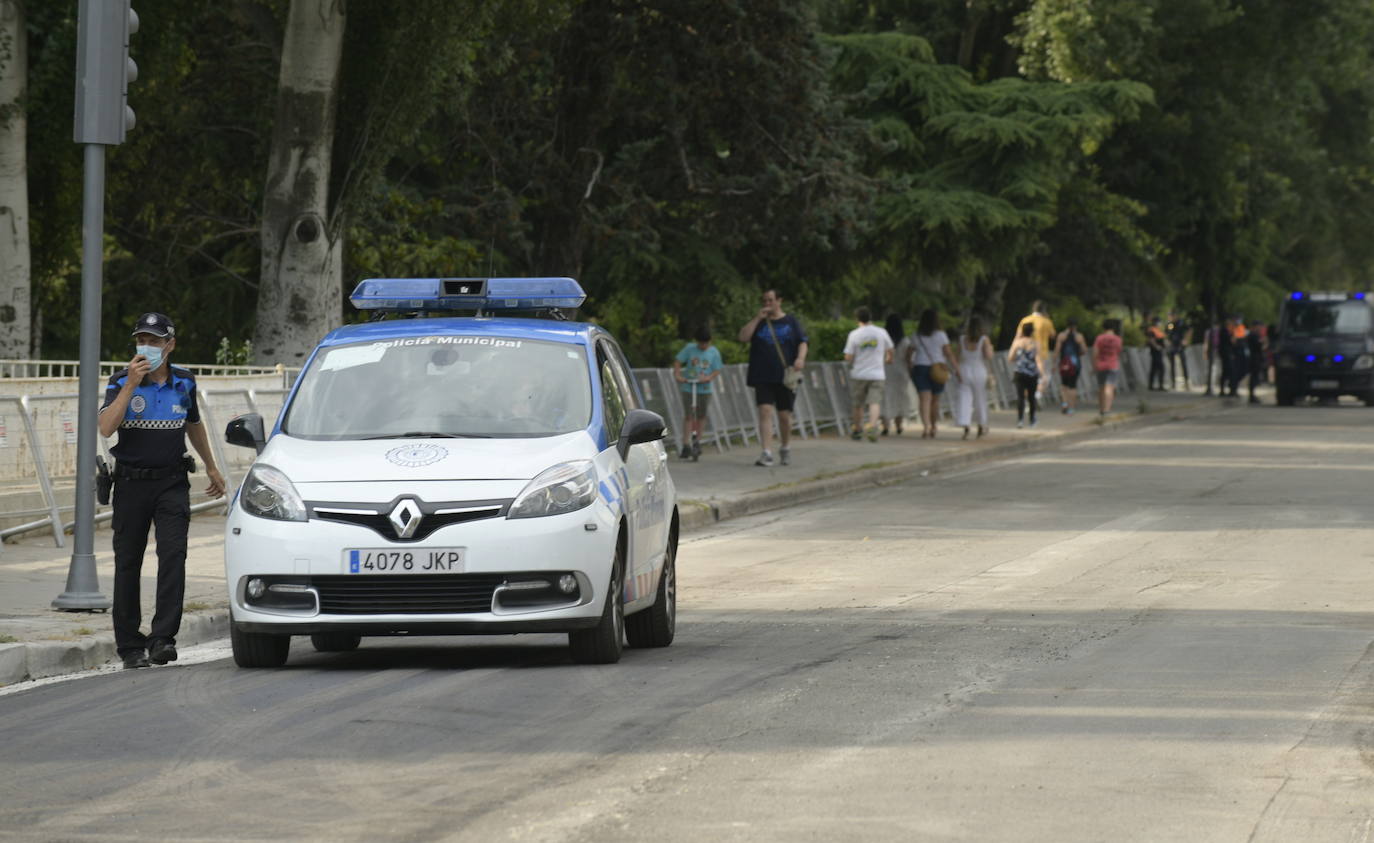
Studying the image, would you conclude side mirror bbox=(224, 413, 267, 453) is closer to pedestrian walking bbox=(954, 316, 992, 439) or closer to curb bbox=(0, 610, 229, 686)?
curb bbox=(0, 610, 229, 686)

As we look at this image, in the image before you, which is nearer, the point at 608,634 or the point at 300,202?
the point at 608,634

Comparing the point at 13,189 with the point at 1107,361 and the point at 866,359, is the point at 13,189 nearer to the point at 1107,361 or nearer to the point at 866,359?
the point at 866,359

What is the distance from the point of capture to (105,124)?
41.2 ft

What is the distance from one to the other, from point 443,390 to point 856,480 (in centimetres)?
1453

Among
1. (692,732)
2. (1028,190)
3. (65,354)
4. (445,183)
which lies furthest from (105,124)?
(1028,190)

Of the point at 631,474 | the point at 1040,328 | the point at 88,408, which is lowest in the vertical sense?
the point at 631,474

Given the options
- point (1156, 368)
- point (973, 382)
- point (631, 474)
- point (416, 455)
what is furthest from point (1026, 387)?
point (416, 455)

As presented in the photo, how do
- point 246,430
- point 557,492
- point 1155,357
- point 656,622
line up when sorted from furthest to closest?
point 1155,357, point 656,622, point 246,430, point 557,492

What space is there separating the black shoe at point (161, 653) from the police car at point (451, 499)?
2.11 feet

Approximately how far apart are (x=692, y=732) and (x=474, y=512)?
1.89m

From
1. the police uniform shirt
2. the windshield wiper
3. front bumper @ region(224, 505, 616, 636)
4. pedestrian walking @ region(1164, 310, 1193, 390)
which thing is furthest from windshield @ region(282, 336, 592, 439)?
pedestrian walking @ region(1164, 310, 1193, 390)

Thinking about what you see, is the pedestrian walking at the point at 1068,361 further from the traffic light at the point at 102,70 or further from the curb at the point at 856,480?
the traffic light at the point at 102,70

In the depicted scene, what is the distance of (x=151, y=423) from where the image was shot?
422 inches

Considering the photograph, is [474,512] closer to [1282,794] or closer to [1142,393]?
[1282,794]
